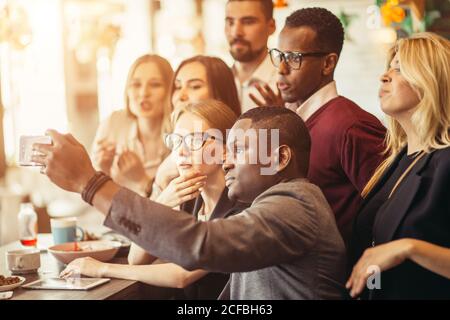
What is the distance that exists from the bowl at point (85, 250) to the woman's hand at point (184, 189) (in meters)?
0.26

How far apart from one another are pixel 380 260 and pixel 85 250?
3.44 ft

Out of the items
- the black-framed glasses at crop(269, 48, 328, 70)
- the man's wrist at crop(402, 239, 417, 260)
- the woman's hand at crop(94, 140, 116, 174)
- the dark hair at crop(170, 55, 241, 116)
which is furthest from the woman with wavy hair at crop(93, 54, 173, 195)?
the man's wrist at crop(402, 239, 417, 260)

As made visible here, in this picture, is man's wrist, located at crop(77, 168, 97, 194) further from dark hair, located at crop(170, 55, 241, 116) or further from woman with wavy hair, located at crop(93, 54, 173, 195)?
woman with wavy hair, located at crop(93, 54, 173, 195)

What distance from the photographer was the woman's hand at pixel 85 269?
1.93 meters

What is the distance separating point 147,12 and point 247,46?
0.52 m

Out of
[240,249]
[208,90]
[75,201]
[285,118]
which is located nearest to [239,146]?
[285,118]

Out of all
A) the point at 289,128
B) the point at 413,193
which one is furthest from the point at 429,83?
the point at 289,128

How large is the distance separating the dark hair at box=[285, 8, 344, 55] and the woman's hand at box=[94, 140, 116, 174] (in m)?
1.10

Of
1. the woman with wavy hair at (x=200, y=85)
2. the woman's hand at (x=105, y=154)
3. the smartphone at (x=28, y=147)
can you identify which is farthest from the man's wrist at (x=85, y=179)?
the woman's hand at (x=105, y=154)

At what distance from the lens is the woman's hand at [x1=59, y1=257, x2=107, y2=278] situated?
1.93 metres

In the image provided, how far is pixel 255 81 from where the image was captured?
2441 millimetres

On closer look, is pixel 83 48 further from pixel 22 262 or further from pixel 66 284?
pixel 66 284

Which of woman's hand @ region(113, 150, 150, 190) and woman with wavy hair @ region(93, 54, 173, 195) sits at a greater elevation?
woman with wavy hair @ region(93, 54, 173, 195)
